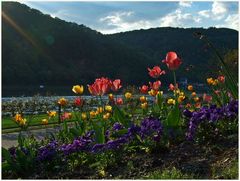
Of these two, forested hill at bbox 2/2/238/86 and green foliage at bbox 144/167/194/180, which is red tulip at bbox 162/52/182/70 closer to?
green foliage at bbox 144/167/194/180

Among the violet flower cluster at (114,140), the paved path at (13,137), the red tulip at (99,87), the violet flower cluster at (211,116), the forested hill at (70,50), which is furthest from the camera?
the forested hill at (70,50)

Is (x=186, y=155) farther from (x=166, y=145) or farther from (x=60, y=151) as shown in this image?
(x=60, y=151)

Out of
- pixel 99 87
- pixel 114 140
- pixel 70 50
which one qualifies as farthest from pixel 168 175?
pixel 70 50

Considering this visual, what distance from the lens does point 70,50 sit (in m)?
102

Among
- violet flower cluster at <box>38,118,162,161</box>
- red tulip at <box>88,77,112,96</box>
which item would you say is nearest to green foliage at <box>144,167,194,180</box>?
violet flower cluster at <box>38,118,162,161</box>

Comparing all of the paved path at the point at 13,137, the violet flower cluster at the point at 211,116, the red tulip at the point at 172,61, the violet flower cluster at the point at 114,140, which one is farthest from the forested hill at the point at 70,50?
the violet flower cluster at the point at 114,140

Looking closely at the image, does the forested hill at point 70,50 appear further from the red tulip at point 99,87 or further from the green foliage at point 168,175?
the green foliage at point 168,175

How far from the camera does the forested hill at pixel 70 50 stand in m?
84.6

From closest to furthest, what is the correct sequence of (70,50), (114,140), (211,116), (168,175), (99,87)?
(168,175)
(114,140)
(211,116)
(99,87)
(70,50)

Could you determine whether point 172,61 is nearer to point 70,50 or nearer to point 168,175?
point 168,175

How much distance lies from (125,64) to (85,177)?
3652 inches

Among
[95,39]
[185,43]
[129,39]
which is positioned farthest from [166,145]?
[129,39]

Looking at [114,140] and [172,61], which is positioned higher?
[172,61]

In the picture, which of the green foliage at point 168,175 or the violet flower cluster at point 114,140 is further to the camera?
the violet flower cluster at point 114,140
